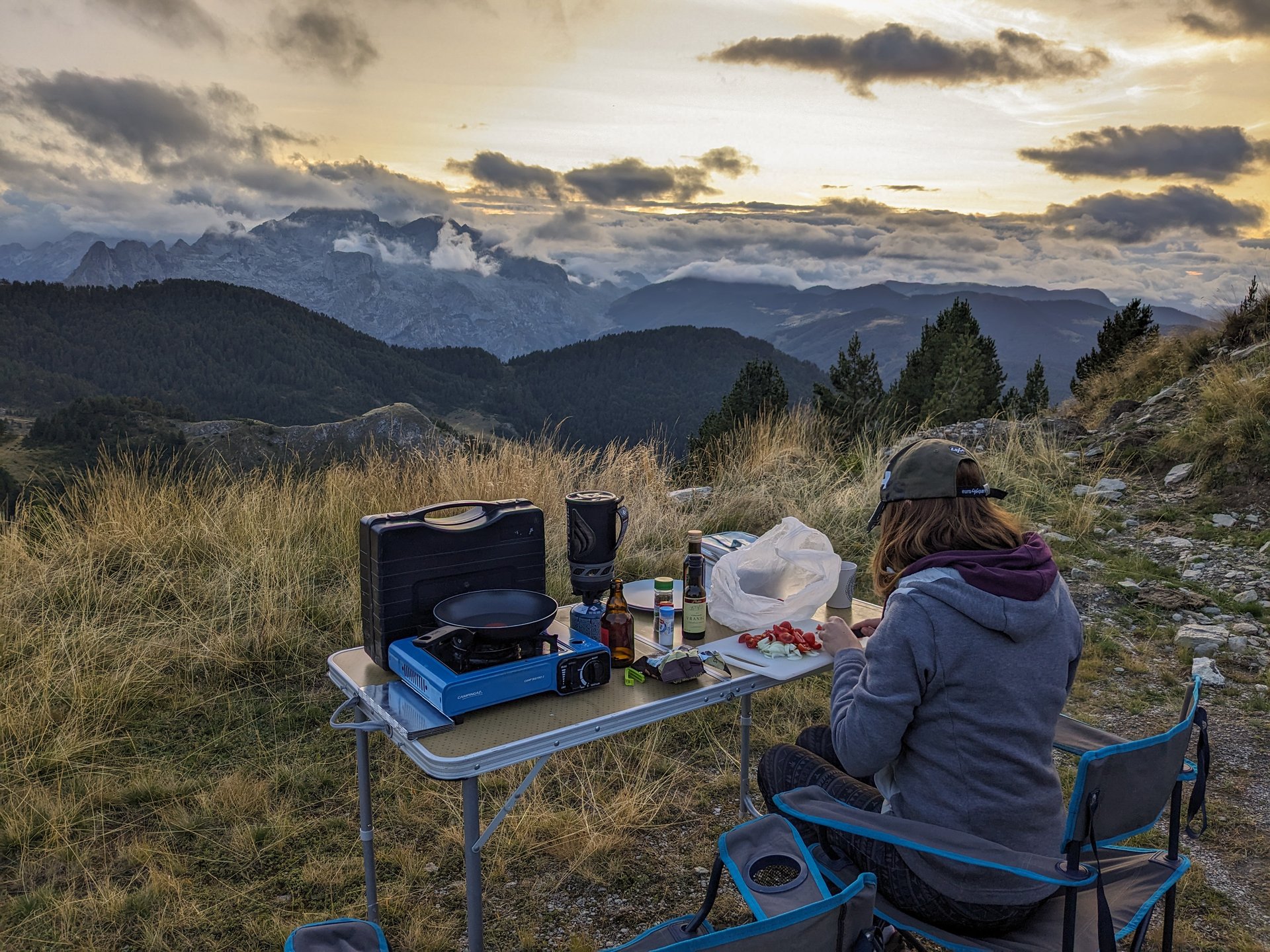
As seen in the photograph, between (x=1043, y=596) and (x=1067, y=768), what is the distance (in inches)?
87.6

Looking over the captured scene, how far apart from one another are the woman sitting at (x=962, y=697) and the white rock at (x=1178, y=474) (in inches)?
245

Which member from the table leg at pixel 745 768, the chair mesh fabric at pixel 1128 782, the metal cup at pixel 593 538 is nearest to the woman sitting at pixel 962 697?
the chair mesh fabric at pixel 1128 782

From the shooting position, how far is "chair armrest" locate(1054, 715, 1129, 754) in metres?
1.75

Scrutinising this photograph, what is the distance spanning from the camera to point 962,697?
138 centimetres

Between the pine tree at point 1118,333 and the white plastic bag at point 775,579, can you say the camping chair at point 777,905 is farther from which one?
the pine tree at point 1118,333

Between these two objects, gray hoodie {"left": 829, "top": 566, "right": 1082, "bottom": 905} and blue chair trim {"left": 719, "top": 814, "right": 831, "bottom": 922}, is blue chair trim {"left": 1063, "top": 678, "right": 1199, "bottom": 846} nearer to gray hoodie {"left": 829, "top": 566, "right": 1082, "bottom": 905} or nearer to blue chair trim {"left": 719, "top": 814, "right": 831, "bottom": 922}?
gray hoodie {"left": 829, "top": 566, "right": 1082, "bottom": 905}

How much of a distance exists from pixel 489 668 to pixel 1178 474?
7012 millimetres

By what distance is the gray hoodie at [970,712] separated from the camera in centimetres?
136

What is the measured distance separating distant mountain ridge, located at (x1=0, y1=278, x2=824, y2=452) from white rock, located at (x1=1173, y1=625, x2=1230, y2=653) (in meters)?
63.5

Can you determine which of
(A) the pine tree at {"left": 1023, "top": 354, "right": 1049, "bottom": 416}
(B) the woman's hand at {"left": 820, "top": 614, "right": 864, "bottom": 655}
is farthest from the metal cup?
(A) the pine tree at {"left": 1023, "top": 354, "right": 1049, "bottom": 416}

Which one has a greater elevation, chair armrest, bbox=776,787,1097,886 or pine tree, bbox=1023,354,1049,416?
chair armrest, bbox=776,787,1097,886

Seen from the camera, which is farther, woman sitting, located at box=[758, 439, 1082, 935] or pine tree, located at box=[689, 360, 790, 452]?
pine tree, located at box=[689, 360, 790, 452]

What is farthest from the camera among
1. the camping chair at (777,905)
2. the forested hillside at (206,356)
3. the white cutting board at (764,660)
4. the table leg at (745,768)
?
the forested hillside at (206,356)

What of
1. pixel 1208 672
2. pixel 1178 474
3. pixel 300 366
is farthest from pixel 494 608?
pixel 300 366
